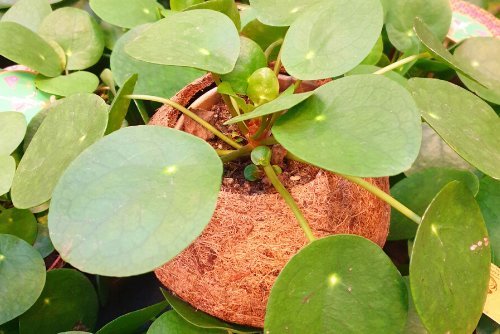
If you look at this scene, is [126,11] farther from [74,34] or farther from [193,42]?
[193,42]

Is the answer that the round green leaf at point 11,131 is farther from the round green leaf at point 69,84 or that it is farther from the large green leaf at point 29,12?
the large green leaf at point 29,12

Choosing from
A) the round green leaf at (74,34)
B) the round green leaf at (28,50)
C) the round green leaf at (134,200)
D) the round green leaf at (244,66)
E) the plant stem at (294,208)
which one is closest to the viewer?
the round green leaf at (134,200)

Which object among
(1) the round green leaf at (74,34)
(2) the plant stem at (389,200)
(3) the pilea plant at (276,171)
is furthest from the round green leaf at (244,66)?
(1) the round green leaf at (74,34)

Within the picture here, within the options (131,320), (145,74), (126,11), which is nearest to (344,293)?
(131,320)

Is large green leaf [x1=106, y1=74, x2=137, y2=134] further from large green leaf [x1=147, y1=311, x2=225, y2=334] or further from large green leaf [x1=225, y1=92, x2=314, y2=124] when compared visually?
large green leaf [x1=147, y1=311, x2=225, y2=334]

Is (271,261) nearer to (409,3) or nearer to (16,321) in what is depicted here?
(16,321)

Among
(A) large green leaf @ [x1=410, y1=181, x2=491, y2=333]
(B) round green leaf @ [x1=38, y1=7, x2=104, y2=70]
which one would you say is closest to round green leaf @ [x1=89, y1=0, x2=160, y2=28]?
(B) round green leaf @ [x1=38, y1=7, x2=104, y2=70]
